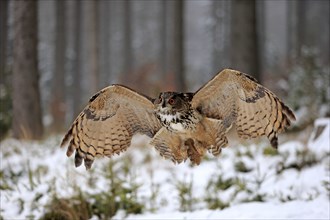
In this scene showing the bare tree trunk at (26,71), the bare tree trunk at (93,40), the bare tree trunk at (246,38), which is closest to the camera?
the bare tree trunk at (26,71)

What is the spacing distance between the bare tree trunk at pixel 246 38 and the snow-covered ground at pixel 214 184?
127 inches

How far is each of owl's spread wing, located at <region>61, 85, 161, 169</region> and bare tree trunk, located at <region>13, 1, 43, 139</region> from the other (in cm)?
658

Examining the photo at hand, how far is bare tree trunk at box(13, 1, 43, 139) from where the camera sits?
1012 centimetres

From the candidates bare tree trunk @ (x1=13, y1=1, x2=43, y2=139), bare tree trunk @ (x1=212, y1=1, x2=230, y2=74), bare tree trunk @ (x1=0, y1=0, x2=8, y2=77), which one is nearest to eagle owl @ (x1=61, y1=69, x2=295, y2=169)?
bare tree trunk @ (x1=13, y1=1, x2=43, y2=139)

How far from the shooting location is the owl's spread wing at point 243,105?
3.37 metres

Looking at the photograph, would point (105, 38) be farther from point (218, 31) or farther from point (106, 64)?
point (218, 31)

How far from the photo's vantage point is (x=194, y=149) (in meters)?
3.68

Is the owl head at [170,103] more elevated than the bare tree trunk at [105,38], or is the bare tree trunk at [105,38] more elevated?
the owl head at [170,103]

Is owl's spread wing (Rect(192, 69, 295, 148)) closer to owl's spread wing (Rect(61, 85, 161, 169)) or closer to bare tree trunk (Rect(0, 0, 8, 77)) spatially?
owl's spread wing (Rect(61, 85, 161, 169))

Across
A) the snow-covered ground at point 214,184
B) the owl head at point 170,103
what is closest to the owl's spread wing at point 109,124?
the owl head at point 170,103

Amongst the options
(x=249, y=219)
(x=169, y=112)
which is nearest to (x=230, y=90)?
(x=169, y=112)

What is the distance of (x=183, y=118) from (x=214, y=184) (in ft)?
9.37

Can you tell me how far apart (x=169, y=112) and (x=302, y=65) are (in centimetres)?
950

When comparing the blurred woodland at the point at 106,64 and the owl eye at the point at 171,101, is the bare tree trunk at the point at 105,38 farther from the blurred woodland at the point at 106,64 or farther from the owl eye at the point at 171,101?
the owl eye at the point at 171,101
